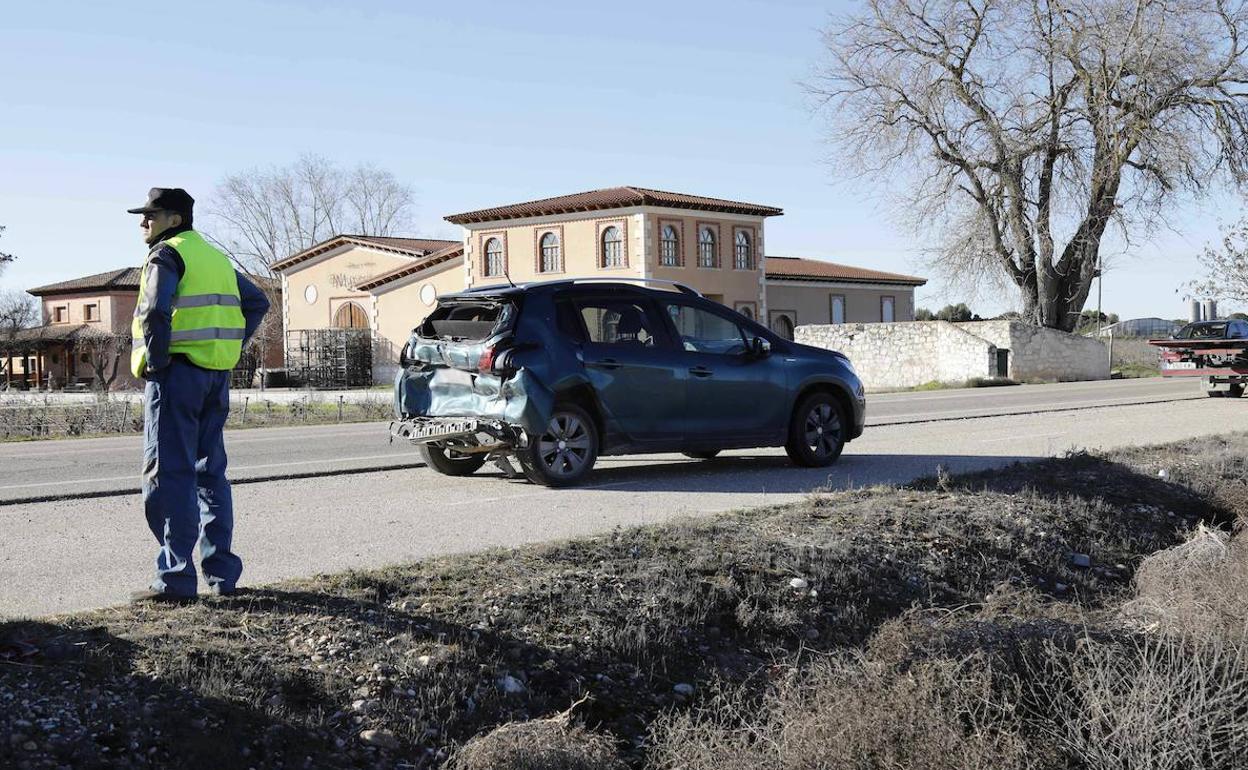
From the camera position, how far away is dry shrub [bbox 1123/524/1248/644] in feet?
20.7

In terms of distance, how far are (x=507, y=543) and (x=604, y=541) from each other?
0.67 m

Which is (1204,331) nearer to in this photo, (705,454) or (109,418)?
(705,454)

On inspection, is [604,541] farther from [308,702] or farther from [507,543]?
[308,702]

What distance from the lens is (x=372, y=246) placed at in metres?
64.5

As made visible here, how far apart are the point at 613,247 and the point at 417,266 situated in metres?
10.7

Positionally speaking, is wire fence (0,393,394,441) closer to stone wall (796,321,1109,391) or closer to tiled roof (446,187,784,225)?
stone wall (796,321,1109,391)

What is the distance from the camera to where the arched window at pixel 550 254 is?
56406 millimetres

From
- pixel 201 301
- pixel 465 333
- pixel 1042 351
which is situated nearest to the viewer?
pixel 201 301

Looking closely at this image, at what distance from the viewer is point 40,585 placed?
6.68 metres

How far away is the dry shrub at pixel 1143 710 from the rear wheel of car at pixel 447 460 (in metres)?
7.08

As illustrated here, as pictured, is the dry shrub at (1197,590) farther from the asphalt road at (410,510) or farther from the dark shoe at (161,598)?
the dark shoe at (161,598)

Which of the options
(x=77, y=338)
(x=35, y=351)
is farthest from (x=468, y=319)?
(x=35, y=351)

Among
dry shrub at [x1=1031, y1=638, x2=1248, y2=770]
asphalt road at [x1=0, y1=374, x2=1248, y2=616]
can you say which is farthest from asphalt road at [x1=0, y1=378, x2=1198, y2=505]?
dry shrub at [x1=1031, y1=638, x2=1248, y2=770]

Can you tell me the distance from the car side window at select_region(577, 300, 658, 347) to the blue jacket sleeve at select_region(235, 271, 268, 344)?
4.88 metres
